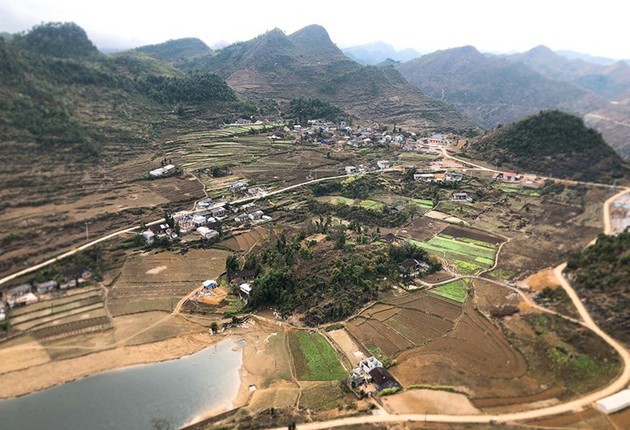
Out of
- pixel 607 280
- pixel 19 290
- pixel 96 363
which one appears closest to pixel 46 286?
pixel 19 290

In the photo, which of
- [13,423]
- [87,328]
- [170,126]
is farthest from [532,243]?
[170,126]

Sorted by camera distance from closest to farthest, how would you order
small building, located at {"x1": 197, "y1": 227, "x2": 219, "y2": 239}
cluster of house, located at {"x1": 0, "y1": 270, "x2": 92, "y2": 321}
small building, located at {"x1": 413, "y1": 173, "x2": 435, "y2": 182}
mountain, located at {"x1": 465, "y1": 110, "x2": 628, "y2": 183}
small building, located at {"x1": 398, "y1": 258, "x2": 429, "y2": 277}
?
cluster of house, located at {"x1": 0, "y1": 270, "x2": 92, "y2": 321}, small building, located at {"x1": 398, "y1": 258, "x2": 429, "y2": 277}, small building, located at {"x1": 197, "y1": 227, "x2": 219, "y2": 239}, mountain, located at {"x1": 465, "y1": 110, "x2": 628, "y2": 183}, small building, located at {"x1": 413, "y1": 173, "x2": 435, "y2": 182}

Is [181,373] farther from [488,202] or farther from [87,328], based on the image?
[488,202]

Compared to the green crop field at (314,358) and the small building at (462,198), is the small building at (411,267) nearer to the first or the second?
the green crop field at (314,358)

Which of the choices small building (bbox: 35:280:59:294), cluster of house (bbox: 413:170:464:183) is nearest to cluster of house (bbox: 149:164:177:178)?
small building (bbox: 35:280:59:294)

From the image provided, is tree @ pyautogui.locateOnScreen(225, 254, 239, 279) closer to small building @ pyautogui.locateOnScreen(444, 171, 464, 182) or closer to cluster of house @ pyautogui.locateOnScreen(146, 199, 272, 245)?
cluster of house @ pyautogui.locateOnScreen(146, 199, 272, 245)

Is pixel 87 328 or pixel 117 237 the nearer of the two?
pixel 87 328
